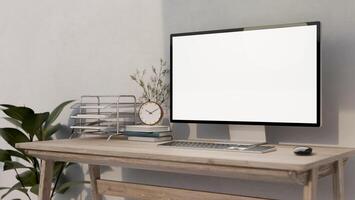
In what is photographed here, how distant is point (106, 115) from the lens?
8.18 feet

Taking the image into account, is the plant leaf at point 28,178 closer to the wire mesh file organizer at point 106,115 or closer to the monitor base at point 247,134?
the wire mesh file organizer at point 106,115

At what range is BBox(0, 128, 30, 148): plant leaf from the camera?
2704mm

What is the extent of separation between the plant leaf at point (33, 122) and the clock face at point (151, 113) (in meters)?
0.61

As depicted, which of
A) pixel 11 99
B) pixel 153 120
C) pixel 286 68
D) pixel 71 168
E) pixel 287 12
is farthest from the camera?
pixel 11 99

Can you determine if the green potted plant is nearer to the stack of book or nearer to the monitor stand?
the stack of book

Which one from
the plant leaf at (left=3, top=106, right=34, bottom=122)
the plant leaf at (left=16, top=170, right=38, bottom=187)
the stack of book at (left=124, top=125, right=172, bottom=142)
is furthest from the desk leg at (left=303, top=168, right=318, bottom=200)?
the plant leaf at (left=16, top=170, right=38, bottom=187)

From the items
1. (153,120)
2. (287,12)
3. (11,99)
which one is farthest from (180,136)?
(11,99)

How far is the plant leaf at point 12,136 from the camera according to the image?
2.70 m

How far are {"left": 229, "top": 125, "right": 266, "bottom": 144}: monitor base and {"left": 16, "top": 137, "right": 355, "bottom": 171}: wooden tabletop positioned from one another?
92 mm

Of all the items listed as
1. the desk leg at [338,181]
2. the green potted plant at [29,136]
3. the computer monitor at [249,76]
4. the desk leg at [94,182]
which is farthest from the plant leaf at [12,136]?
the desk leg at [338,181]

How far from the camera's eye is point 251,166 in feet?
5.29

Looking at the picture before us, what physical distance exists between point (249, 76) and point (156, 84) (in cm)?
61

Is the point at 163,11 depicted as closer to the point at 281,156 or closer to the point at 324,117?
the point at 324,117

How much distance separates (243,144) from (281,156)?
1.09ft
